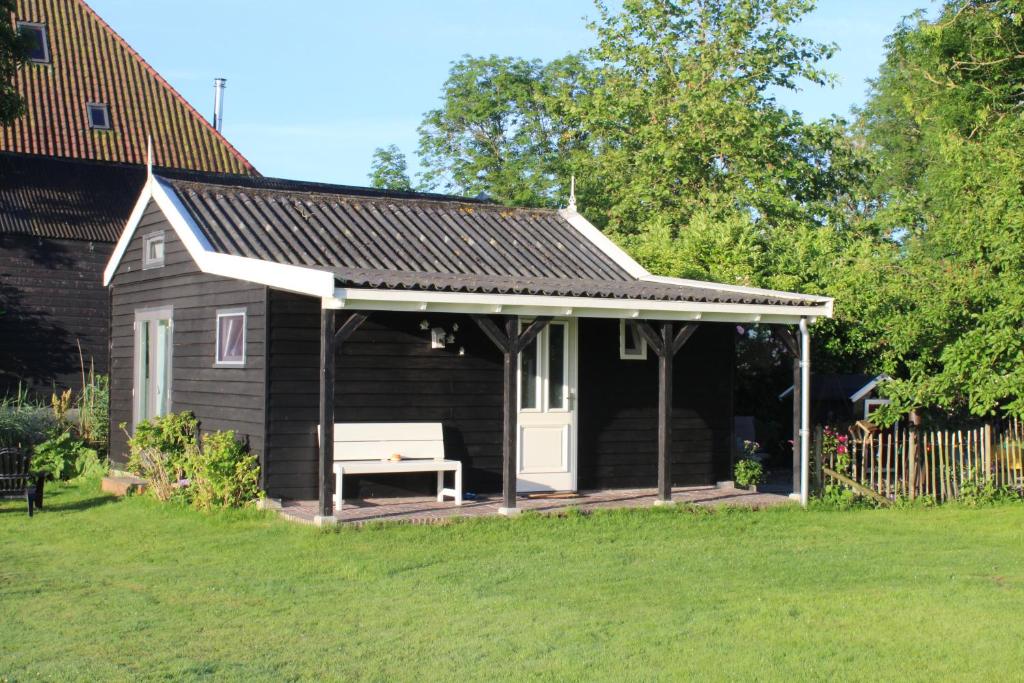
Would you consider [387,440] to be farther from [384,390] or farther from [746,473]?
[746,473]

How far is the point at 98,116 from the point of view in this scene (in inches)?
1113

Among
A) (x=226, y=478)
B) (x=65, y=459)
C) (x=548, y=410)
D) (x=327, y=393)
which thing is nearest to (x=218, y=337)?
(x=226, y=478)

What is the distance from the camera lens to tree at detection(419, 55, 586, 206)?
42125 mm

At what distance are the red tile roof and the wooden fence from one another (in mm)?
18255

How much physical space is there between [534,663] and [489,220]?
10.4 m

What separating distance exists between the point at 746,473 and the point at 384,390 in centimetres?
516

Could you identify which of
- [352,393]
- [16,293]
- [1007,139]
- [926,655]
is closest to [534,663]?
[926,655]

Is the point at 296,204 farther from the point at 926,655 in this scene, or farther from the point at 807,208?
the point at 807,208

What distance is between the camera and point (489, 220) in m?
16.9

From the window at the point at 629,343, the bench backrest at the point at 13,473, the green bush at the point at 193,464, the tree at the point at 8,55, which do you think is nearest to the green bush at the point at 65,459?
the green bush at the point at 193,464

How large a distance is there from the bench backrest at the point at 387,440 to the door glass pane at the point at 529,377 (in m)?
1.27

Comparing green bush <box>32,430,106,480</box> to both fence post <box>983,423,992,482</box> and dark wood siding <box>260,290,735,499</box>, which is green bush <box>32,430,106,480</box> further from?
fence post <box>983,423,992,482</box>

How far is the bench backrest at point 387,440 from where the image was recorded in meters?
13.4

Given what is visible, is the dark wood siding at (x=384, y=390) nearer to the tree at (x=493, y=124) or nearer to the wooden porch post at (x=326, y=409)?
the wooden porch post at (x=326, y=409)
